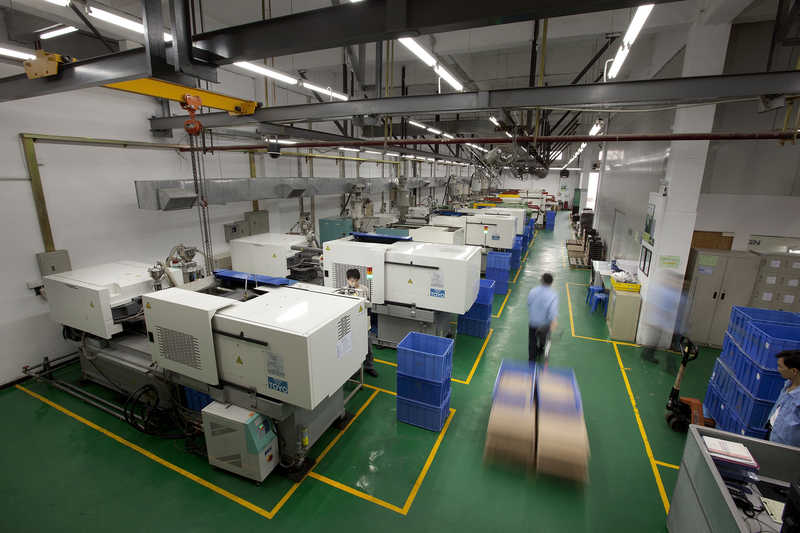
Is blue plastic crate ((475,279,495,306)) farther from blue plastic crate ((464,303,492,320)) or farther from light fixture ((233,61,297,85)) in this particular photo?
light fixture ((233,61,297,85))

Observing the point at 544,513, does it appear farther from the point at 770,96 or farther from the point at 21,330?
the point at 21,330

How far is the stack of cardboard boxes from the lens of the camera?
3.91 m

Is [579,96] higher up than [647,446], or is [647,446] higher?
[579,96]

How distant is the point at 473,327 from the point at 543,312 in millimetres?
2459

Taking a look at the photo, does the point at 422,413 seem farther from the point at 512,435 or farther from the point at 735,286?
the point at 735,286

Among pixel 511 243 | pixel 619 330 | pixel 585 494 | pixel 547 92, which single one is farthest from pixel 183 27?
pixel 511 243

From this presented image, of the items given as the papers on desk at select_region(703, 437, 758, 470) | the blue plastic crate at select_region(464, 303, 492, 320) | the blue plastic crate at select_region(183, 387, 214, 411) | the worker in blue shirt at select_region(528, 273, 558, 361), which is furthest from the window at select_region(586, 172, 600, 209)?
the blue plastic crate at select_region(183, 387, 214, 411)

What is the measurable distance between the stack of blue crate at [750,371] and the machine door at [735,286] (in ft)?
5.98

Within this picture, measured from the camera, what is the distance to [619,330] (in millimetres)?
7344

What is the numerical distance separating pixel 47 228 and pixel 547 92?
8343mm

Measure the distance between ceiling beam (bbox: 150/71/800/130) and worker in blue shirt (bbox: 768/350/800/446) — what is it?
2.93m

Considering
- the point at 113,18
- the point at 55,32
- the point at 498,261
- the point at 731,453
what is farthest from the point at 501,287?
the point at 55,32

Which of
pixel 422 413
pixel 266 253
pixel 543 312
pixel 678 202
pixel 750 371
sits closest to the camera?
pixel 750 371

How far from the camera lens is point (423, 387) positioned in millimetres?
4680
